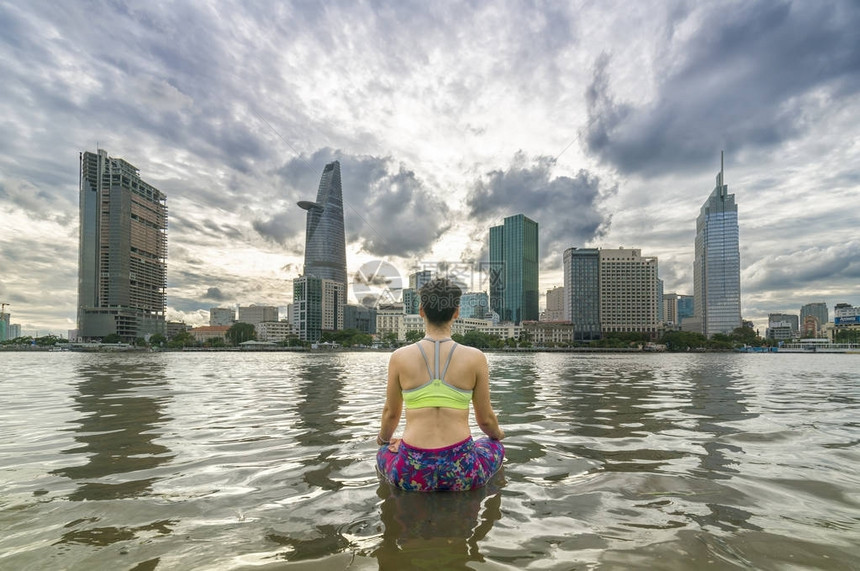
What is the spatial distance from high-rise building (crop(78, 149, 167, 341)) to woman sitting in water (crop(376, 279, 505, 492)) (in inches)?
8011

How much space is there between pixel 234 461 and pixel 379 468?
7.73 feet

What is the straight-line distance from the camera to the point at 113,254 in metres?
180

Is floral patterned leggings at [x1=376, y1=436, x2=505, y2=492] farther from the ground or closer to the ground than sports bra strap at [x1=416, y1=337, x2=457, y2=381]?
closer to the ground

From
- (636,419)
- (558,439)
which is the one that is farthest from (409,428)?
(636,419)

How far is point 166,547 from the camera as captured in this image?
3.54 meters

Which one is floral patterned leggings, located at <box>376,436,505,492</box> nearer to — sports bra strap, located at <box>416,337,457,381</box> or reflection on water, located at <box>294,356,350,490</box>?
sports bra strap, located at <box>416,337,457,381</box>

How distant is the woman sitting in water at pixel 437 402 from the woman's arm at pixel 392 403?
0.01 m

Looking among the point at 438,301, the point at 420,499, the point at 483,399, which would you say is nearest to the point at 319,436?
the point at 420,499

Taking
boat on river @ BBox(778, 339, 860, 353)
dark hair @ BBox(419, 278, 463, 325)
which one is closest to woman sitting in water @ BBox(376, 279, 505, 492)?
dark hair @ BBox(419, 278, 463, 325)

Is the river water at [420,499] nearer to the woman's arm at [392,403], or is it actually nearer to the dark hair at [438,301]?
the woman's arm at [392,403]

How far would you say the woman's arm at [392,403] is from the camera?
4.94 metres

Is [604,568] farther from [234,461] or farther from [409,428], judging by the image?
[234,461]

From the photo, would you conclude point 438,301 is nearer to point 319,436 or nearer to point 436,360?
point 436,360

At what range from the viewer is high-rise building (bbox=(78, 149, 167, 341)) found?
579 ft
